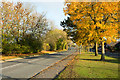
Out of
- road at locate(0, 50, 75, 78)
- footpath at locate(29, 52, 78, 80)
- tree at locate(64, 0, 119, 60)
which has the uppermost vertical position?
tree at locate(64, 0, 119, 60)

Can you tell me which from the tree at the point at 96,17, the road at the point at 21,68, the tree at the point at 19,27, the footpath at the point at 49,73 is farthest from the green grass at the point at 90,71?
the tree at the point at 19,27

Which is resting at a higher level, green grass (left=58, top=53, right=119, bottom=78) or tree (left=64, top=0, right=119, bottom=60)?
tree (left=64, top=0, right=119, bottom=60)

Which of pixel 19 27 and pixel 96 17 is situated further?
pixel 19 27

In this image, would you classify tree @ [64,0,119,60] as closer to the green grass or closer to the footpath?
the green grass

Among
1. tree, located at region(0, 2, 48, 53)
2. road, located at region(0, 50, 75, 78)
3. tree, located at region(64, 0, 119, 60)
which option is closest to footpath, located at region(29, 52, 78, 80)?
road, located at region(0, 50, 75, 78)

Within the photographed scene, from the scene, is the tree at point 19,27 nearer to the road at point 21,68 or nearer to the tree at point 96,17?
the road at point 21,68

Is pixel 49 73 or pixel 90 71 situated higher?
pixel 90 71

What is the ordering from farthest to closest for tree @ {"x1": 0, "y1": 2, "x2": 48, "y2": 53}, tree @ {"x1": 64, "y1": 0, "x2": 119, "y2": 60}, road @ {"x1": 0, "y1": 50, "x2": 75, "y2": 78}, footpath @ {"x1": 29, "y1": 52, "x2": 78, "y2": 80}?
tree @ {"x1": 0, "y1": 2, "x2": 48, "y2": 53}, tree @ {"x1": 64, "y1": 0, "x2": 119, "y2": 60}, road @ {"x1": 0, "y1": 50, "x2": 75, "y2": 78}, footpath @ {"x1": 29, "y1": 52, "x2": 78, "y2": 80}

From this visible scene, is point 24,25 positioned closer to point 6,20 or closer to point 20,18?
point 20,18

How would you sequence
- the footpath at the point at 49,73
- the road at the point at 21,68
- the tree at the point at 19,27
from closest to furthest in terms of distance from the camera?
1. the footpath at the point at 49,73
2. the road at the point at 21,68
3. the tree at the point at 19,27

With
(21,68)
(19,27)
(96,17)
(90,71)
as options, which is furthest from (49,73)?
(19,27)

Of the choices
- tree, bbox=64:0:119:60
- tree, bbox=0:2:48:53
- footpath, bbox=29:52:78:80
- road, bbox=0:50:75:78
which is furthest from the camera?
tree, bbox=0:2:48:53

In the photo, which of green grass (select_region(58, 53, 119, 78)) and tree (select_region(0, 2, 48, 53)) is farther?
tree (select_region(0, 2, 48, 53))

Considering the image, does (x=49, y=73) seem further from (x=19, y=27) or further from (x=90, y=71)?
(x=19, y=27)
